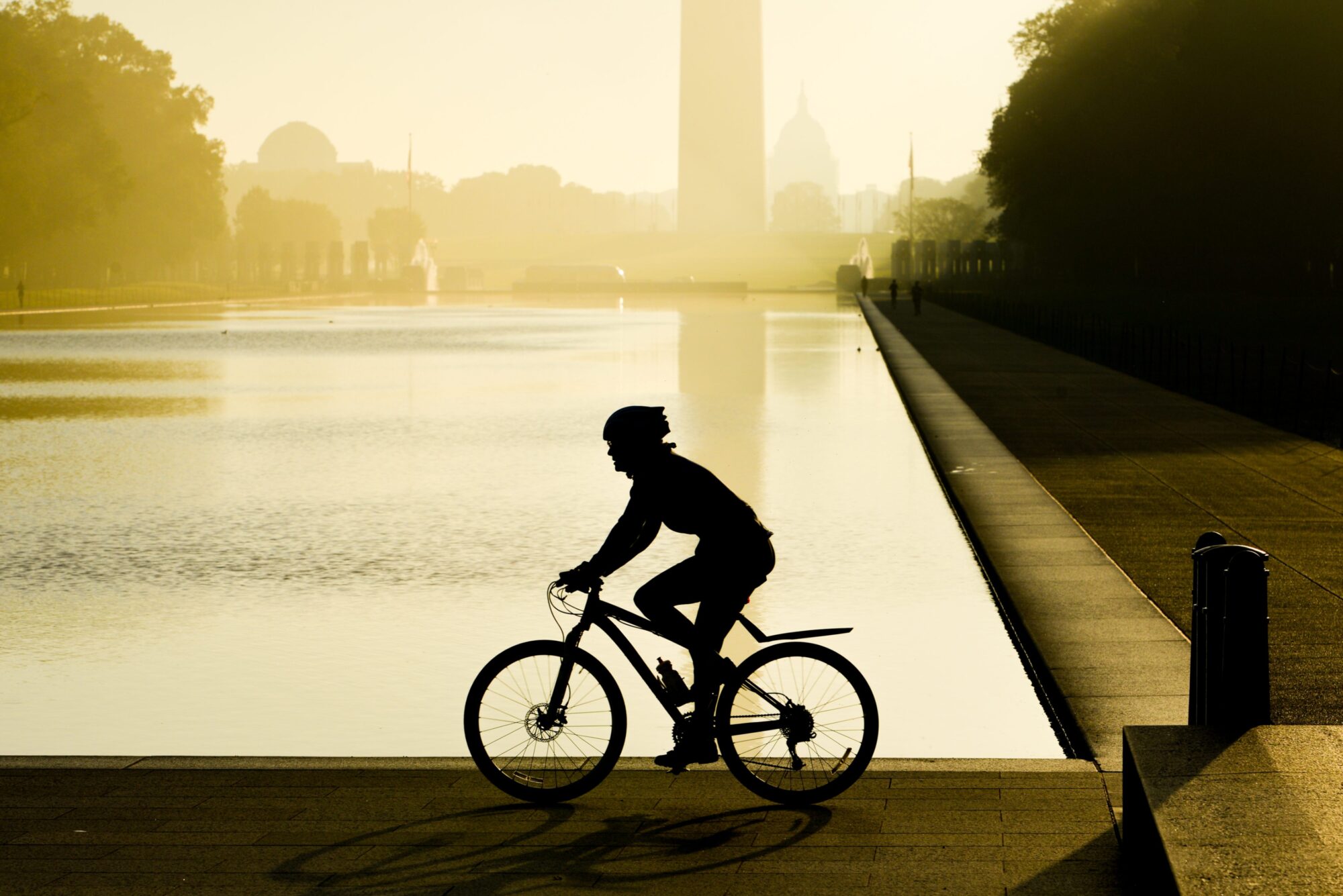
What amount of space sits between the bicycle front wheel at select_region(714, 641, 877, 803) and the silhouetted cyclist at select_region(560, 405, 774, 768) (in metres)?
0.11

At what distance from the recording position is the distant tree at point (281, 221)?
534ft

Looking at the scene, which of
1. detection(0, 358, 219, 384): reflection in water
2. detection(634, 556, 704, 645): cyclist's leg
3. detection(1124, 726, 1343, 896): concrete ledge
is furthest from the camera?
detection(0, 358, 219, 384): reflection in water

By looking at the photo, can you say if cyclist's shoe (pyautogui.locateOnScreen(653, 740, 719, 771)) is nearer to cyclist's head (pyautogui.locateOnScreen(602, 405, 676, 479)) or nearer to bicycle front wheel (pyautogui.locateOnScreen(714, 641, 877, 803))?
bicycle front wheel (pyautogui.locateOnScreen(714, 641, 877, 803))

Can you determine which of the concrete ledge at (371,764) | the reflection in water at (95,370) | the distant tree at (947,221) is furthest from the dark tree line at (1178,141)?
the distant tree at (947,221)

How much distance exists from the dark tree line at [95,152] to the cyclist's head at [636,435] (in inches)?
2942

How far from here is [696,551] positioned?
6.45 metres

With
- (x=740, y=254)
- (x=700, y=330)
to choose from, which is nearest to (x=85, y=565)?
(x=700, y=330)

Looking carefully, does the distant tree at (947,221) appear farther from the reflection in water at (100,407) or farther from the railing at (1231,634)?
the railing at (1231,634)

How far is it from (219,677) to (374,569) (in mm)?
2985

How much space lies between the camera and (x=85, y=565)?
12680mm

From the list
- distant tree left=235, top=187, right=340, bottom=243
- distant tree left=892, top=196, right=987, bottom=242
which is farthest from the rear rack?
distant tree left=892, top=196, right=987, bottom=242

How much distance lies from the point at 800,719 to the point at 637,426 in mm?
1257

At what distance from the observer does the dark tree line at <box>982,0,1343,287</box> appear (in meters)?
45.1

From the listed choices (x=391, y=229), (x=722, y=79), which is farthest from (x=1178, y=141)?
(x=391, y=229)
